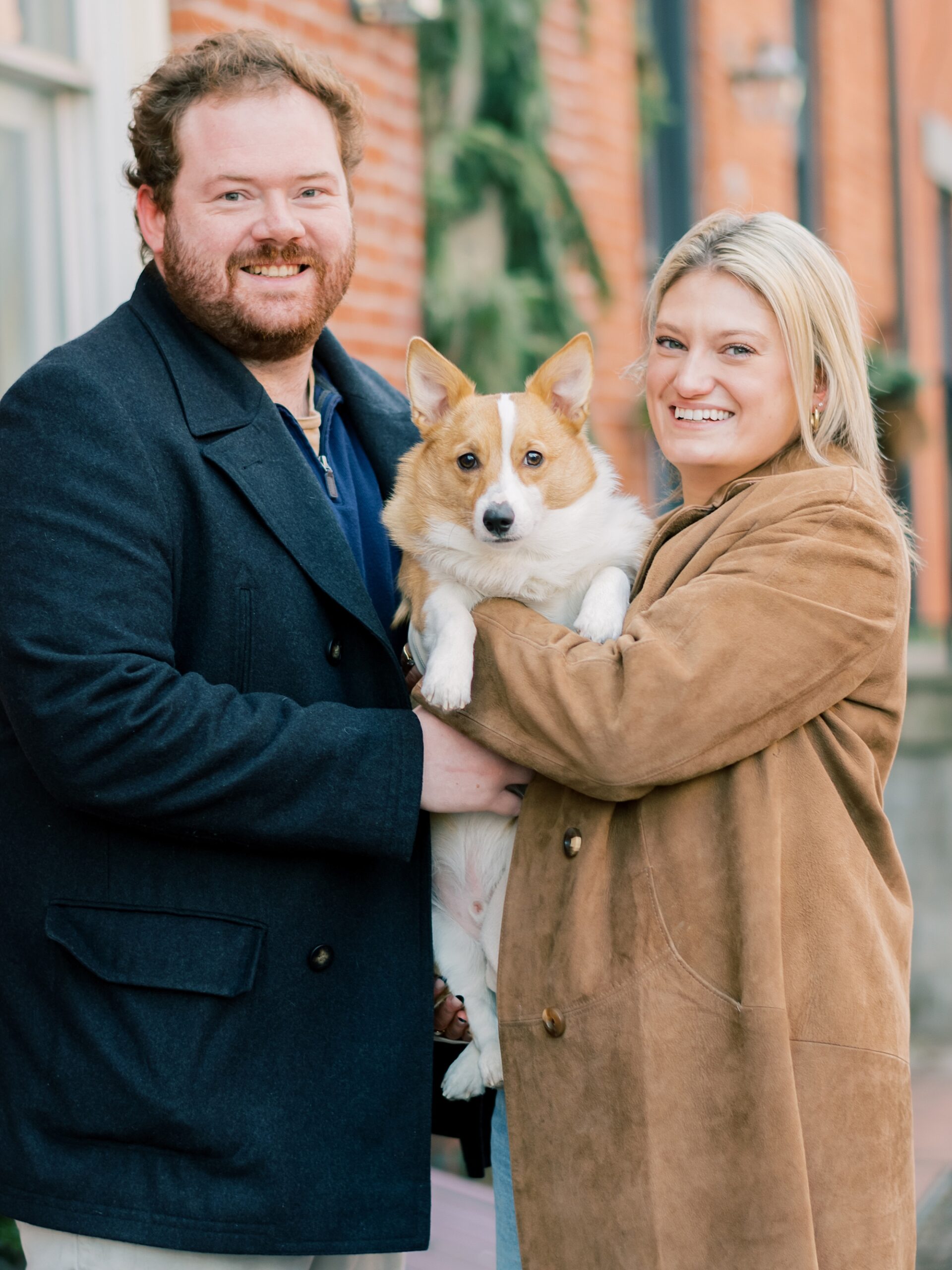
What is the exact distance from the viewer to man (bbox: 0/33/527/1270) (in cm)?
179

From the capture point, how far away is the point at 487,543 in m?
2.34

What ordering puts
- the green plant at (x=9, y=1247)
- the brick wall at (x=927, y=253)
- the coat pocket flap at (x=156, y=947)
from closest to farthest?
1. the coat pocket flap at (x=156, y=947)
2. the green plant at (x=9, y=1247)
3. the brick wall at (x=927, y=253)

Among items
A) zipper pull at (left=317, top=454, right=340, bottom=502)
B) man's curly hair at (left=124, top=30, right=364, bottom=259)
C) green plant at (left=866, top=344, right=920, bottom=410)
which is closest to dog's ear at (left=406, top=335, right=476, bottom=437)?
zipper pull at (left=317, top=454, right=340, bottom=502)

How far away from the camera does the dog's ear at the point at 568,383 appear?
2486 millimetres

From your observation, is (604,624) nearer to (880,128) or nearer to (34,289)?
(34,289)

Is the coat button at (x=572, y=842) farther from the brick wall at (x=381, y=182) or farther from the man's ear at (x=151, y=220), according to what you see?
the brick wall at (x=381, y=182)

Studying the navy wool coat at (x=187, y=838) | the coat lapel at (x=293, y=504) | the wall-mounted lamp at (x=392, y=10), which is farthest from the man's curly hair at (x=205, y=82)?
the wall-mounted lamp at (x=392, y=10)

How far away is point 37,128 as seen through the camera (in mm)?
3268

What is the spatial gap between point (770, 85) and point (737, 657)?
569 cm

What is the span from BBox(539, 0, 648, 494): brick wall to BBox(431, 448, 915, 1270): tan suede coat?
332 centimetres

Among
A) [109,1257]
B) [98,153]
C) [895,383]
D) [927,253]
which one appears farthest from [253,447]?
[927,253]

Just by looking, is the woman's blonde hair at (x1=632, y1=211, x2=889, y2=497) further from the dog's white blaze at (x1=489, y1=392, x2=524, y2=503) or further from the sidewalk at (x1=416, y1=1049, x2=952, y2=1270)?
the sidewalk at (x1=416, y1=1049, x2=952, y2=1270)

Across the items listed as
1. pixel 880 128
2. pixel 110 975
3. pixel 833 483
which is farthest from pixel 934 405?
pixel 110 975

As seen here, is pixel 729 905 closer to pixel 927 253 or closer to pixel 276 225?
pixel 276 225
